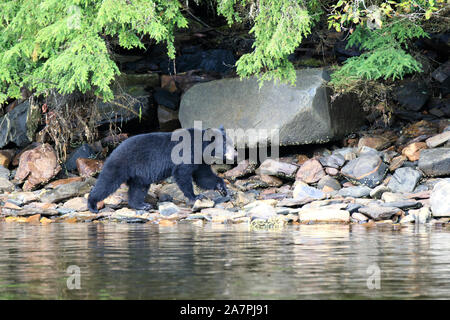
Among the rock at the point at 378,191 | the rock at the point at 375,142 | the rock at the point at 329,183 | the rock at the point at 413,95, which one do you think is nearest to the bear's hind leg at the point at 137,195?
the rock at the point at 329,183

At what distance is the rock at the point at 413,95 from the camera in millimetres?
13969

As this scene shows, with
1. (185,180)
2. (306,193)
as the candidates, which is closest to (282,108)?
(306,193)

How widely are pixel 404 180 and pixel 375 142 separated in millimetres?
2027

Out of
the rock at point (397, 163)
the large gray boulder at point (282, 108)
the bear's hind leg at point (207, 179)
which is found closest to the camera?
the bear's hind leg at point (207, 179)

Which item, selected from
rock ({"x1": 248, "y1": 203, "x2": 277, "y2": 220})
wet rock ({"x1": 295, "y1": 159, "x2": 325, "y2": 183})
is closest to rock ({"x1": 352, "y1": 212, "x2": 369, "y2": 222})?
rock ({"x1": 248, "y1": 203, "x2": 277, "y2": 220})

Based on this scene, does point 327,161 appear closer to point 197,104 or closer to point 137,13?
point 197,104

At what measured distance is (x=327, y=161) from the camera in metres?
12.3

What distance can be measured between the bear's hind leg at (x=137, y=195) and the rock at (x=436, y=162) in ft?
16.4

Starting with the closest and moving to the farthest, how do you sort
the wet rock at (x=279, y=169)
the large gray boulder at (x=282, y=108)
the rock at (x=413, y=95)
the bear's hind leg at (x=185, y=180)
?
1. the bear's hind leg at (x=185, y=180)
2. the wet rock at (x=279, y=169)
3. the large gray boulder at (x=282, y=108)
4. the rock at (x=413, y=95)

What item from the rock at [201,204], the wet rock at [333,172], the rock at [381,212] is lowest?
the rock at [381,212]

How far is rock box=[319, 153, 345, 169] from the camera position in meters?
12.2

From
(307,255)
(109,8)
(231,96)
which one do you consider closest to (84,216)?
(109,8)

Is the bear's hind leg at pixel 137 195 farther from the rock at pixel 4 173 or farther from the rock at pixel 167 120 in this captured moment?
the rock at pixel 4 173
